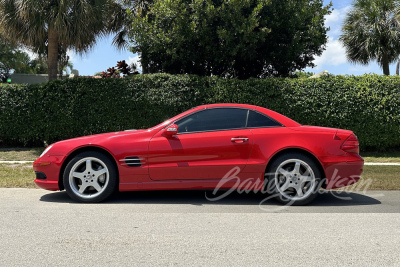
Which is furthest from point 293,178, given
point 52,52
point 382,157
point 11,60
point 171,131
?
point 11,60

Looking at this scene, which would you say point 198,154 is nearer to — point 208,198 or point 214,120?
point 214,120

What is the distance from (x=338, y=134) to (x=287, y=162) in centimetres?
91

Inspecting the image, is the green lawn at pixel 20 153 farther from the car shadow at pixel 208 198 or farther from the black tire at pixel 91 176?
the black tire at pixel 91 176

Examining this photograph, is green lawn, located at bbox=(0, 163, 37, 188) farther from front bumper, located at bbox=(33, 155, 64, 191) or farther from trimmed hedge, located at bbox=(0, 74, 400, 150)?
trimmed hedge, located at bbox=(0, 74, 400, 150)

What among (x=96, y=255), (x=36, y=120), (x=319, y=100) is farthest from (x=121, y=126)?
(x=96, y=255)

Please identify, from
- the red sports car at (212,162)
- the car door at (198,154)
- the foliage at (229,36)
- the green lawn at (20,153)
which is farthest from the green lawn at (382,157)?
the green lawn at (20,153)

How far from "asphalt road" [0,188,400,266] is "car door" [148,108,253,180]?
1.64ft

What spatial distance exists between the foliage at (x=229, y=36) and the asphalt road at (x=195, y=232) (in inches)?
343

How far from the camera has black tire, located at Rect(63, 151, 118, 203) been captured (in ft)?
19.3

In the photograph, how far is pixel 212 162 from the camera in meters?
5.87

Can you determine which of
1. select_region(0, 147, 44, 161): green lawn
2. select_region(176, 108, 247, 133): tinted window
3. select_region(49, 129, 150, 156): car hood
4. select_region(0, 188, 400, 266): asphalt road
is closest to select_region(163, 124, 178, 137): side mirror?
select_region(176, 108, 247, 133): tinted window

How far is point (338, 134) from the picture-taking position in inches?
236

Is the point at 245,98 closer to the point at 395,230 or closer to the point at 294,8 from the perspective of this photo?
the point at 294,8

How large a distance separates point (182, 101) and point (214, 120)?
7.19 meters
